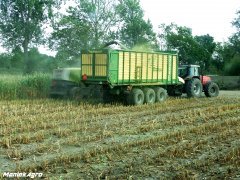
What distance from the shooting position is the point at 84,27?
133ft

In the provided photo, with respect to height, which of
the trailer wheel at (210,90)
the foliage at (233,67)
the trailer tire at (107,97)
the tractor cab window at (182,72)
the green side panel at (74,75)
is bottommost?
the trailer tire at (107,97)

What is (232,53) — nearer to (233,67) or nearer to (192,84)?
(233,67)

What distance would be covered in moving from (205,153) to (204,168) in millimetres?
1090

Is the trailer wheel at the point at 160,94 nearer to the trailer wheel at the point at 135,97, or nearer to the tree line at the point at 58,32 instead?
the trailer wheel at the point at 135,97

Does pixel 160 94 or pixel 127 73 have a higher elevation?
pixel 127 73

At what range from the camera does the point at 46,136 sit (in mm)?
9523

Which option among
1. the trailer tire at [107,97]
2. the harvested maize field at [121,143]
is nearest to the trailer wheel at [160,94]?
the trailer tire at [107,97]

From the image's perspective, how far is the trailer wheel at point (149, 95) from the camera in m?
16.9

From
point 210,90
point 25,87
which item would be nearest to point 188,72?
point 210,90

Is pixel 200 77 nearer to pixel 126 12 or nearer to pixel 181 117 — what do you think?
pixel 181 117

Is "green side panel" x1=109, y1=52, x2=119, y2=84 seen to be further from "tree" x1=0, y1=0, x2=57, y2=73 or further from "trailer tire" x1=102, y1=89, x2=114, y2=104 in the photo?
"tree" x1=0, y1=0, x2=57, y2=73

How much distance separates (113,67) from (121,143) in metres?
7.38

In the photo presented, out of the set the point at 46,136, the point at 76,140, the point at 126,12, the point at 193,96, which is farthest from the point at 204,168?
the point at 126,12

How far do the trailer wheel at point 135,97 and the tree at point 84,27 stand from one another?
76.4 ft
